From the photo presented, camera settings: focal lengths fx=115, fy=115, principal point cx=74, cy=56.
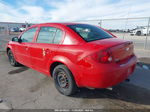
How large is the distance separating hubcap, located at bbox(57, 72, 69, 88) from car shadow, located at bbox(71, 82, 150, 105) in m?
0.36

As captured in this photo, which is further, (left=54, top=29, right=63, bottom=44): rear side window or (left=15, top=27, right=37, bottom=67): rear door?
(left=15, top=27, right=37, bottom=67): rear door

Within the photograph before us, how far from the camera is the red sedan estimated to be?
6.79 ft

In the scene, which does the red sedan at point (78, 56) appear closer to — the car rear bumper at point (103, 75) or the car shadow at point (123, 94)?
the car rear bumper at point (103, 75)

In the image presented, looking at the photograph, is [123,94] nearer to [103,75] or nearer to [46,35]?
[103,75]

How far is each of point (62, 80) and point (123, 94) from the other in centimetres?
149

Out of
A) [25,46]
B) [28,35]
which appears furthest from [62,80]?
[28,35]

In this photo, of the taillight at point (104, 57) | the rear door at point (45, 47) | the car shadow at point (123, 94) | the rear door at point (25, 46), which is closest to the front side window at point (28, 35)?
the rear door at point (25, 46)

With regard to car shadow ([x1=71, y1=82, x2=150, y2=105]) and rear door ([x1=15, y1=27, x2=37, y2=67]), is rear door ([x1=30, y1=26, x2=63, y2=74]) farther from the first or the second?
car shadow ([x1=71, y1=82, x2=150, y2=105])

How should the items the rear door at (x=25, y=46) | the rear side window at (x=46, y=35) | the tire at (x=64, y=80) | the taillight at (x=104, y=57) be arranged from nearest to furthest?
the taillight at (x=104, y=57)
the tire at (x=64, y=80)
the rear side window at (x=46, y=35)
the rear door at (x=25, y=46)

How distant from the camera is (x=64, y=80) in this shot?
273 cm

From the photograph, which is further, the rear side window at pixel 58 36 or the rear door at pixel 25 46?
the rear door at pixel 25 46

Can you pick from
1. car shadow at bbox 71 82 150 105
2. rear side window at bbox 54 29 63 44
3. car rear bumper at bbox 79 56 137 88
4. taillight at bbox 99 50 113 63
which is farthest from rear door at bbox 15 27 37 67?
taillight at bbox 99 50 113 63

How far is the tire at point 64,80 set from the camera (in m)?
2.51

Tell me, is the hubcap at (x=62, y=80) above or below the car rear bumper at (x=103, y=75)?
below
